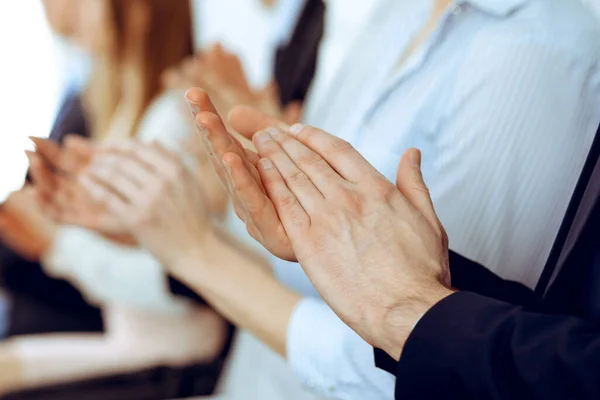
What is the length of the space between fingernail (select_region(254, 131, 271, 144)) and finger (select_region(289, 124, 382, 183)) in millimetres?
15

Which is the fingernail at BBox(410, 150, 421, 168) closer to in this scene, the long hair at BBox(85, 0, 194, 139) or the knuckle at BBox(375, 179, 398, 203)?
the knuckle at BBox(375, 179, 398, 203)

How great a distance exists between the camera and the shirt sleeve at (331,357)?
0.50 meters

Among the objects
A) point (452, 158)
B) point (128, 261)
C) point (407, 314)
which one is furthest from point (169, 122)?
point (407, 314)

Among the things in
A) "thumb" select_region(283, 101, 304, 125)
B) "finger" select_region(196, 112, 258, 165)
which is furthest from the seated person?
"thumb" select_region(283, 101, 304, 125)

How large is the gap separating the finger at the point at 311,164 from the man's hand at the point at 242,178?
0.07ft

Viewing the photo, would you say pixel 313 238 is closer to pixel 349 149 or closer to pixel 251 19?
pixel 349 149

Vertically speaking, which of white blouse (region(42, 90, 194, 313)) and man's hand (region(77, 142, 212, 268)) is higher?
man's hand (region(77, 142, 212, 268))

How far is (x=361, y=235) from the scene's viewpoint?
0.37m

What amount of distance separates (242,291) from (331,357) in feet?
0.35

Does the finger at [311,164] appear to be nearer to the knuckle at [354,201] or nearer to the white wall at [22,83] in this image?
the knuckle at [354,201]

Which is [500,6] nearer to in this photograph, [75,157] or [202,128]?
[202,128]

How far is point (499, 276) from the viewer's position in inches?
18.6

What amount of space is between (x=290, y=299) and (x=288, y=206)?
20cm

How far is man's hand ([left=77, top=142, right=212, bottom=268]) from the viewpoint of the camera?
1.95 ft
